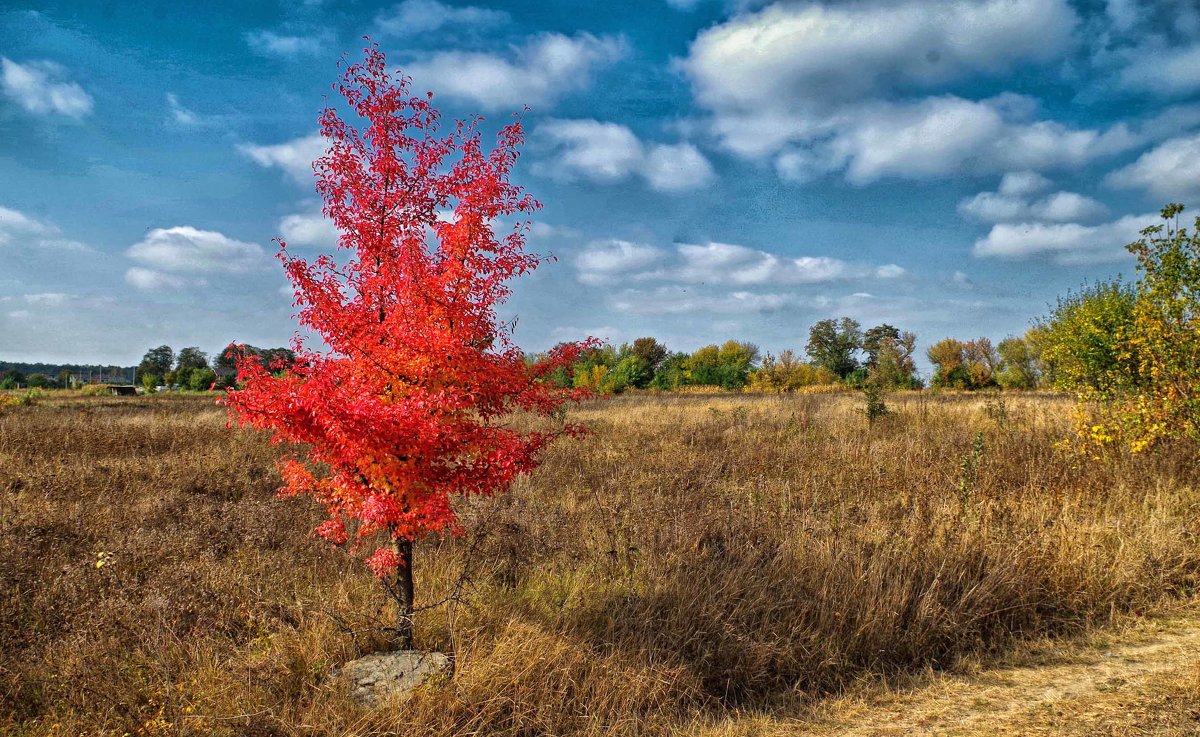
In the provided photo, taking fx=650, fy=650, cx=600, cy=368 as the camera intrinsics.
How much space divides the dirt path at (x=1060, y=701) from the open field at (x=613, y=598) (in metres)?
0.04

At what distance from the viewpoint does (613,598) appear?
562 centimetres

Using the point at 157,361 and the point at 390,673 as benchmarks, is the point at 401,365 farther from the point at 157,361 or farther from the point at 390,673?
the point at 157,361

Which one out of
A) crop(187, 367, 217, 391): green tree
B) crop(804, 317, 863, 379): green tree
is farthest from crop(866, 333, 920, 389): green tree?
crop(187, 367, 217, 391): green tree

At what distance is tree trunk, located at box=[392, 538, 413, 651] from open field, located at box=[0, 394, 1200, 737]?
22cm

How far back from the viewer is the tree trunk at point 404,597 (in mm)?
4914

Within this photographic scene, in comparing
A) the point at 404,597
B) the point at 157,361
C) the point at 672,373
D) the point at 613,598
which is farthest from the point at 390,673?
the point at 157,361

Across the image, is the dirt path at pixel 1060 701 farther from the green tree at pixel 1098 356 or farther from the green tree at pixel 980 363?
the green tree at pixel 980 363

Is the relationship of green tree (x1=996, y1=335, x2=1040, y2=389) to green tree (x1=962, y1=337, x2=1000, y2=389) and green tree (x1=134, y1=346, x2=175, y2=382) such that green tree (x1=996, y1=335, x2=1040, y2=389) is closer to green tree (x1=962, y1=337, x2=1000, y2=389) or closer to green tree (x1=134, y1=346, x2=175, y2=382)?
green tree (x1=962, y1=337, x2=1000, y2=389)

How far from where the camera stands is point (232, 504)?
29.7 feet

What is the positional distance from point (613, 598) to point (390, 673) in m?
1.94

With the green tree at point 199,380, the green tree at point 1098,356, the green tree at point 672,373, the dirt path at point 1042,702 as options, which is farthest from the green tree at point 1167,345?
the green tree at point 199,380

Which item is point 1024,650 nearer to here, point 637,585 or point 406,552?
point 637,585

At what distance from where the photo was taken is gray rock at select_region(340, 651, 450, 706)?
427 centimetres

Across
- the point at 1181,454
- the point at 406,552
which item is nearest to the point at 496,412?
the point at 406,552
